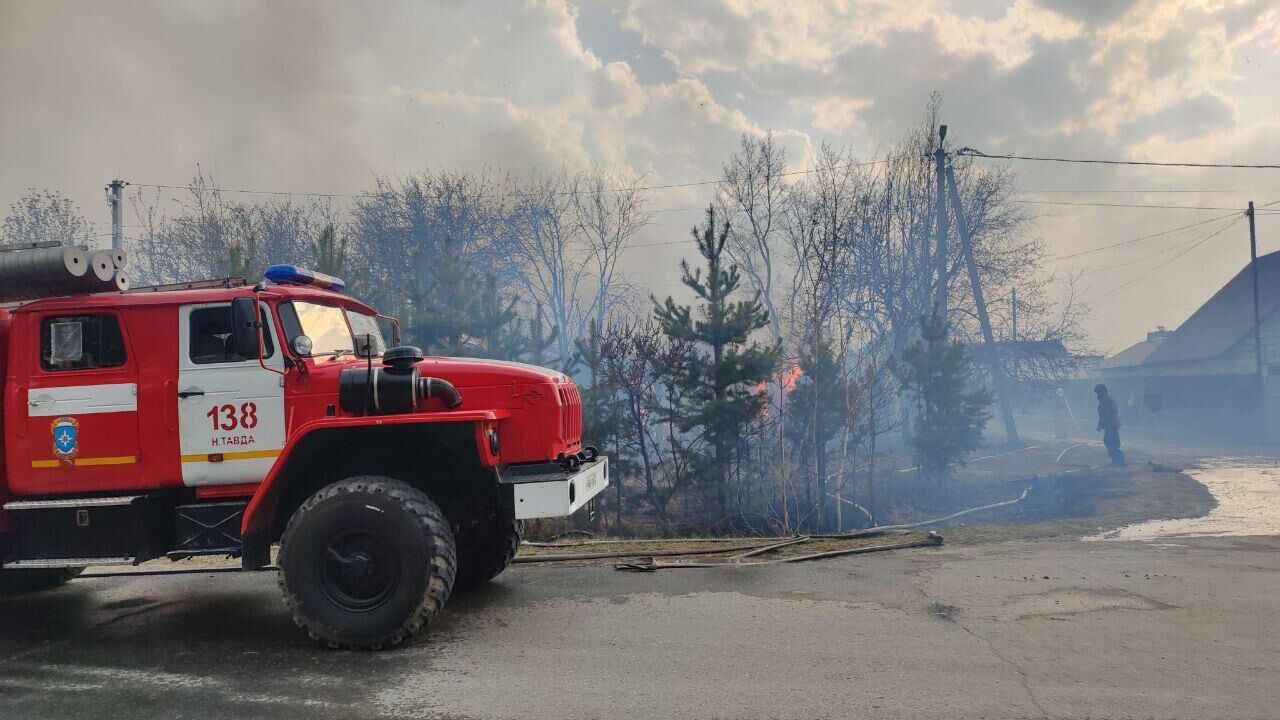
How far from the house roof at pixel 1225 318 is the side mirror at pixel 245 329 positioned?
42068mm

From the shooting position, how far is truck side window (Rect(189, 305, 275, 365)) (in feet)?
17.5

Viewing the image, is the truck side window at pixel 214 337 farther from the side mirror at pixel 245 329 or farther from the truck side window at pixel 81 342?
the truck side window at pixel 81 342

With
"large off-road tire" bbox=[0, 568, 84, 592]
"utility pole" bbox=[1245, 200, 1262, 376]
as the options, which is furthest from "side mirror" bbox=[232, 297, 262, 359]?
"utility pole" bbox=[1245, 200, 1262, 376]

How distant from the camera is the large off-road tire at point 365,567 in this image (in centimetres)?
480

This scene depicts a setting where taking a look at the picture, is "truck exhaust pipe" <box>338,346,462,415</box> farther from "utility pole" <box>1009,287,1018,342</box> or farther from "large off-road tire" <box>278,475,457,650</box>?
"utility pole" <box>1009,287,1018,342</box>

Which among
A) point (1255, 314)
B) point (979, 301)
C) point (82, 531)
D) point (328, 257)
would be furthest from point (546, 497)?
point (1255, 314)

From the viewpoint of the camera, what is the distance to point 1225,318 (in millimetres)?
37312

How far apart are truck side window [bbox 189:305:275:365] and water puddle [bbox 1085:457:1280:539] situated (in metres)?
9.31

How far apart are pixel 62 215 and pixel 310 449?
35.9 meters

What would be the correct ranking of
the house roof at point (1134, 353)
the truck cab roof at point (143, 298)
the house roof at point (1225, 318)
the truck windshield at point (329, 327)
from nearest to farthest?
1. the truck cab roof at point (143, 298)
2. the truck windshield at point (329, 327)
3. the house roof at point (1225, 318)
4. the house roof at point (1134, 353)

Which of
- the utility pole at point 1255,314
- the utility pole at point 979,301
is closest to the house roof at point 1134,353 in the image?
the utility pole at point 1255,314

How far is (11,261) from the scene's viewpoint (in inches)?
212

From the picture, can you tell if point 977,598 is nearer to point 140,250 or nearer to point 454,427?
point 454,427

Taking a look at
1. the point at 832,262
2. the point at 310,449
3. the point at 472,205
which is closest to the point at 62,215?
the point at 472,205
